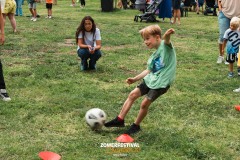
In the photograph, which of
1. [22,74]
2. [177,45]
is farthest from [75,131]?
[177,45]

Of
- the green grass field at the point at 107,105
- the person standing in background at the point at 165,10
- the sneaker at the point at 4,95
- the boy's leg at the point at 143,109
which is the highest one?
the person standing in background at the point at 165,10

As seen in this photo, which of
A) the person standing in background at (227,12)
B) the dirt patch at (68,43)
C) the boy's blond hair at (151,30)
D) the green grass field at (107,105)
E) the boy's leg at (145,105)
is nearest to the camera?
the green grass field at (107,105)

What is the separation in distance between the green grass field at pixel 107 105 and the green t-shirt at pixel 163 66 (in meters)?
0.63

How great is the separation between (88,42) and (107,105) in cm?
227

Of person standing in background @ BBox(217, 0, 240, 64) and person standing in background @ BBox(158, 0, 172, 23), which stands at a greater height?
person standing in background @ BBox(217, 0, 240, 64)

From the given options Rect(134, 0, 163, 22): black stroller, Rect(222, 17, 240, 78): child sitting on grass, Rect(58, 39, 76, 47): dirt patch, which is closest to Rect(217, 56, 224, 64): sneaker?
Rect(222, 17, 240, 78): child sitting on grass

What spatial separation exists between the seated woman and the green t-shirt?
317cm

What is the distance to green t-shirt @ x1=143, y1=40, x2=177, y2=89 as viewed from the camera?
4.53m

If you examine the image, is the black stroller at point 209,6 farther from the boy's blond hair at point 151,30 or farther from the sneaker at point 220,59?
the boy's blond hair at point 151,30

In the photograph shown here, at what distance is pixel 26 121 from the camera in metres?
5.21

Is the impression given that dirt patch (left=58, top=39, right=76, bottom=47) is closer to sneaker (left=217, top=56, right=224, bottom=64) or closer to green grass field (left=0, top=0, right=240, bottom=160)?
green grass field (left=0, top=0, right=240, bottom=160)

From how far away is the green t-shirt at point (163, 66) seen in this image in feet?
14.9

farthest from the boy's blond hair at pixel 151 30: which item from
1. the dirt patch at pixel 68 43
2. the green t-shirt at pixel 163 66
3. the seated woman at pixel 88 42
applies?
the dirt patch at pixel 68 43

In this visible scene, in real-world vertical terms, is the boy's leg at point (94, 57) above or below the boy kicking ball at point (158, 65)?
below
